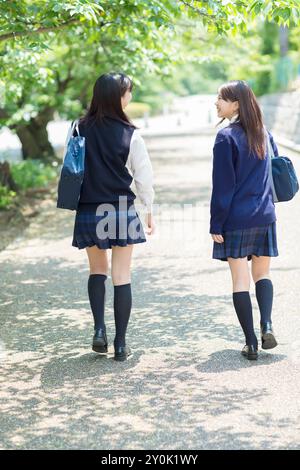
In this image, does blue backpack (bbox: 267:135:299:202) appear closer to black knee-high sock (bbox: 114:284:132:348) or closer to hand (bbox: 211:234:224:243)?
hand (bbox: 211:234:224:243)

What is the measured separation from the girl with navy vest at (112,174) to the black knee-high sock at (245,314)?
2.51 ft

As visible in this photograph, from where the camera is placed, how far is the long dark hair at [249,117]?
17.8ft

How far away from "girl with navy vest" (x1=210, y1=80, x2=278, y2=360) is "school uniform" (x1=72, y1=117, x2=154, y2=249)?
19.5 inches

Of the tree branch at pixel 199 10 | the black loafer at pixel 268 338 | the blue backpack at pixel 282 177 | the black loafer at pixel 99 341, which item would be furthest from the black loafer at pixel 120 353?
the tree branch at pixel 199 10

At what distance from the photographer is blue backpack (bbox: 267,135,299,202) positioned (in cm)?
561

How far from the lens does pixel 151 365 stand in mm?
5605

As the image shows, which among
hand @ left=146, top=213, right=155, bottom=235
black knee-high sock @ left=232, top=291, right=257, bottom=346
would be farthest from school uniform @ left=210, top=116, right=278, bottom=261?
hand @ left=146, top=213, right=155, bottom=235

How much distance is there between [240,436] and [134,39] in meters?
7.71

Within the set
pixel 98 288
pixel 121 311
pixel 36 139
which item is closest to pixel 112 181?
pixel 98 288

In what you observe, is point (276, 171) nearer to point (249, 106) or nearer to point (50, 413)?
point (249, 106)

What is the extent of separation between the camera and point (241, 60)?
96.8 ft

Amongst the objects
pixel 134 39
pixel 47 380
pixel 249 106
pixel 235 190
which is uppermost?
pixel 134 39
